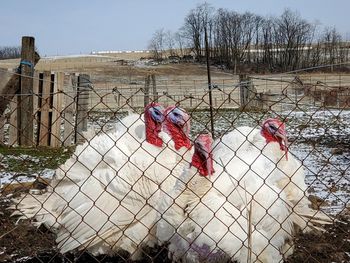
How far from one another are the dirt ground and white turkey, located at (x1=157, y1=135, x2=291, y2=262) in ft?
1.21

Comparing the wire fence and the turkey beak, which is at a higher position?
the turkey beak

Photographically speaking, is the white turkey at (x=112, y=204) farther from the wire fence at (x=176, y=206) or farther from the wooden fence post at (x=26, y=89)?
the wooden fence post at (x=26, y=89)

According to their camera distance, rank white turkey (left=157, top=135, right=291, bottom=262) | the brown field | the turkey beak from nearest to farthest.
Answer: white turkey (left=157, top=135, right=291, bottom=262), the turkey beak, the brown field

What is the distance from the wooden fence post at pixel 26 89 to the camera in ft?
27.3

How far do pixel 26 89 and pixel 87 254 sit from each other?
4.95 metres

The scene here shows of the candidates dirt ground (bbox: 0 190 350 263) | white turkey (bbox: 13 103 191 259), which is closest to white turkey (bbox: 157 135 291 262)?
white turkey (bbox: 13 103 191 259)

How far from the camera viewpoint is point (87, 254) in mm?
4180

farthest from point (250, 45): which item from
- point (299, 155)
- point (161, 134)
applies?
point (161, 134)

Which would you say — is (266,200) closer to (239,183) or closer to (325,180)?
(239,183)

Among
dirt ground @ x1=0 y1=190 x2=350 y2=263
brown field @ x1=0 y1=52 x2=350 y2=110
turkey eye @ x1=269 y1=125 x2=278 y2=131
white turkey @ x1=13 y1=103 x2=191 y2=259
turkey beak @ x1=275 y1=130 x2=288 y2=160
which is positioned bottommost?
dirt ground @ x1=0 y1=190 x2=350 y2=263

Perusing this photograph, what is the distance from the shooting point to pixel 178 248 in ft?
12.0

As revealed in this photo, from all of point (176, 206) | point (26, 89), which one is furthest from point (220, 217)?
point (26, 89)

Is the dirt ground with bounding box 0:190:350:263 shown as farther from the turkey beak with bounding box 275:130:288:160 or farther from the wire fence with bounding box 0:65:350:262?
the turkey beak with bounding box 275:130:288:160

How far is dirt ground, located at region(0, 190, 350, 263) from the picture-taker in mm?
3992
